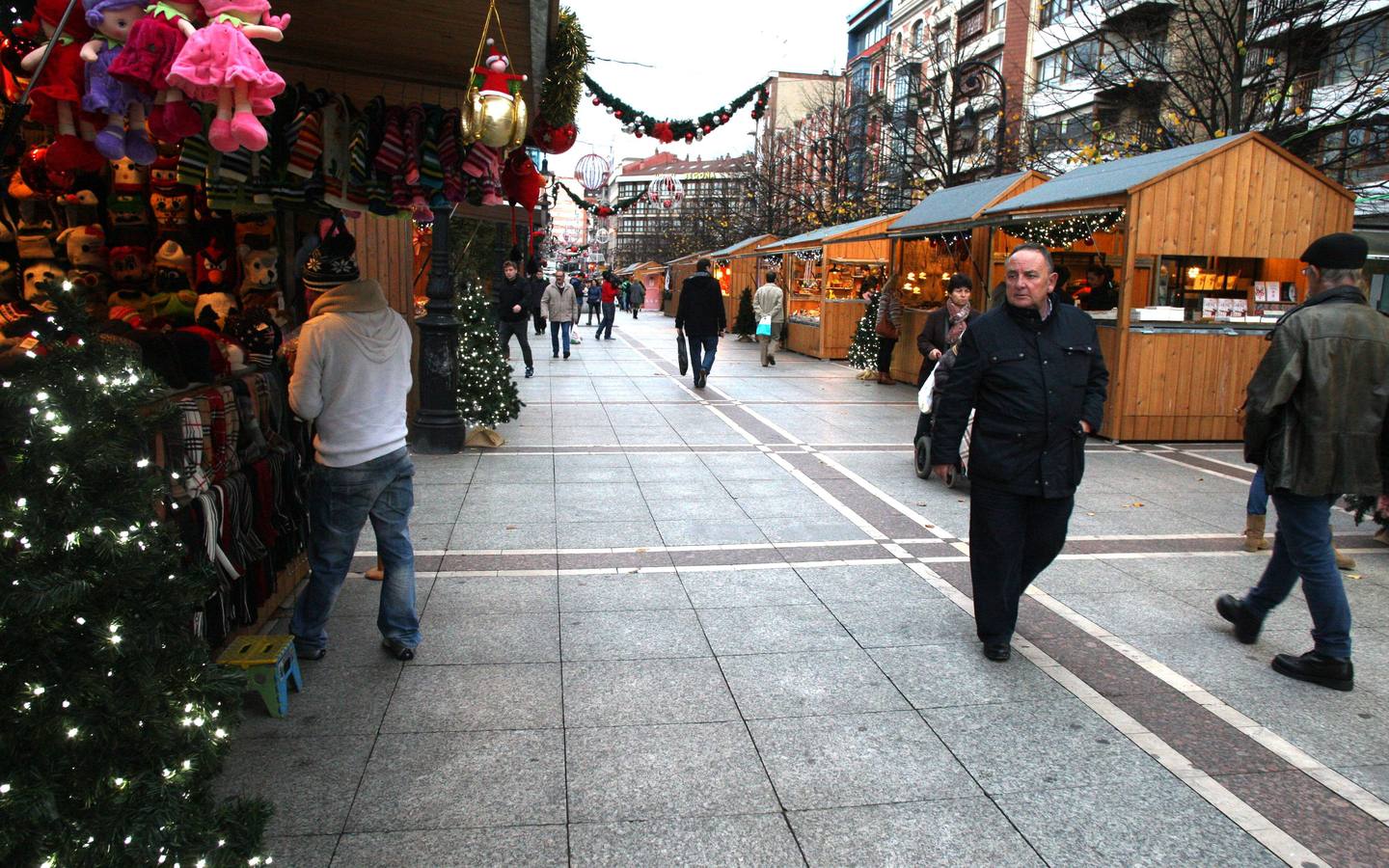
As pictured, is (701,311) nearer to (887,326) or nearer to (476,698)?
(887,326)

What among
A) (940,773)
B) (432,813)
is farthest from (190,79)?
(940,773)

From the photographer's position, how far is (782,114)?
79250 millimetres

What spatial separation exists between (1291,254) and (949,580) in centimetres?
771

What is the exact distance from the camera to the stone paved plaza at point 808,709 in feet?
9.74

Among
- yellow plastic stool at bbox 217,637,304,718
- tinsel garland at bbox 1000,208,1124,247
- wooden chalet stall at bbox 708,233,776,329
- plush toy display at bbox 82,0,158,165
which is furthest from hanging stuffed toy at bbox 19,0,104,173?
wooden chalet stall at bbox 708,233,776,329

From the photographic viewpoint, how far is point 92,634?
6.22 ft

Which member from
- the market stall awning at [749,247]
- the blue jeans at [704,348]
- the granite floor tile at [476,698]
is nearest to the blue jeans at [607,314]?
the market stall awning at [749,247]

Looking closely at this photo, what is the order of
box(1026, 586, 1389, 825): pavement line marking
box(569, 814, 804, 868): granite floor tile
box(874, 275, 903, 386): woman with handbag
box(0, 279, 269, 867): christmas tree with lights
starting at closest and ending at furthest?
box(0, 279, 269, 867): christmas tree with lights → box(569, 814, 804, 868): granite floor tile → box(1026, 586, 1389, 825): pavement line marking → box(874, 275, 903, 386): woman with handbag

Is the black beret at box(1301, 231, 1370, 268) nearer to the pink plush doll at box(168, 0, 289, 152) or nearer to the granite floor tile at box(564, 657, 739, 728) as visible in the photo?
the granite floor tile at box(564, 657, 739, 728)

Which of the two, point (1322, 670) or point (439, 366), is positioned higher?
point (439, 366)

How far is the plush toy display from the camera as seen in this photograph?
275 centimetres

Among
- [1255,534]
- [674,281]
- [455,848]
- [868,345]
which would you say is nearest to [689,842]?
[455,848]

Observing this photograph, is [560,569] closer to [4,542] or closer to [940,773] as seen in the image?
[940,773]

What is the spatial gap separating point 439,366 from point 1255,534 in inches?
269
